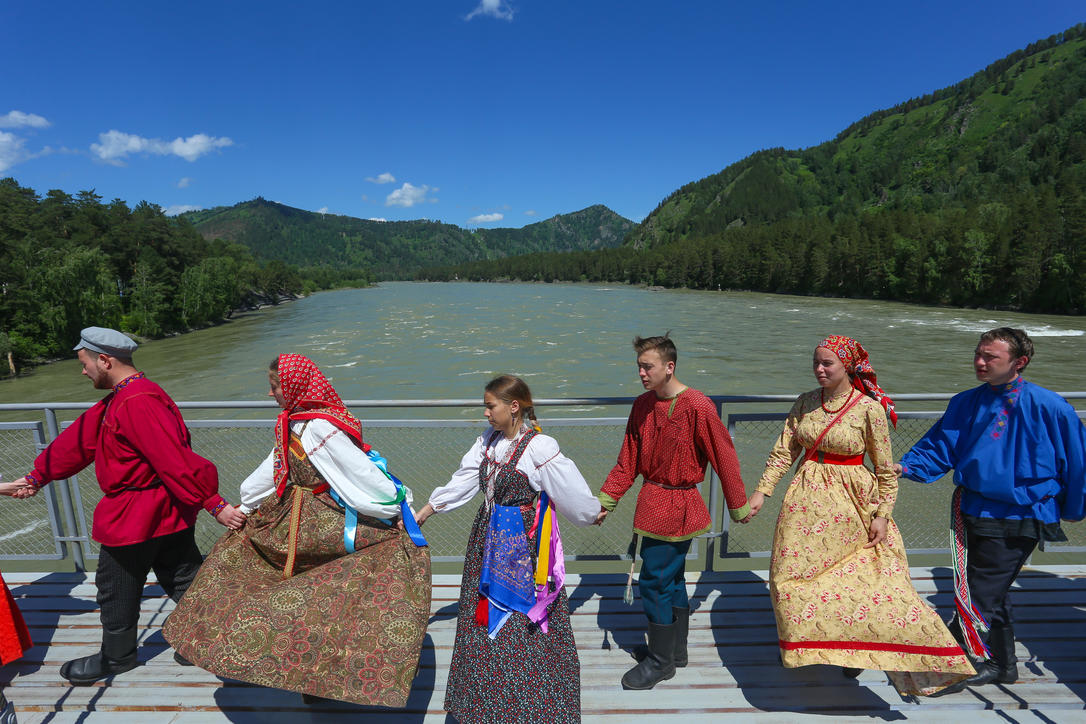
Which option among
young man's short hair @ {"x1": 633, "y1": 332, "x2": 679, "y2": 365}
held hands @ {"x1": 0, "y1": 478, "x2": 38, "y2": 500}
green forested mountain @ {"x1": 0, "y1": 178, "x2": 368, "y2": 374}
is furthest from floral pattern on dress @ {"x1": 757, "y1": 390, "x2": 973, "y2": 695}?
green forested mountain @ {"x1": 0, "y1": 178, "x2": 368, "y2": 374}

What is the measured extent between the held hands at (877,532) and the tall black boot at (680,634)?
951 millimetres

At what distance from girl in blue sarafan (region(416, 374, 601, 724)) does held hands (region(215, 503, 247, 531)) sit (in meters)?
0.91

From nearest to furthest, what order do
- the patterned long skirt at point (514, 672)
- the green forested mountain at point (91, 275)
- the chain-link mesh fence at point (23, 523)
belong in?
the patterned long skirt at point (514, 672), the chain-link mesh fence at point (23, 523), the green forested mountain at point (91, 275)

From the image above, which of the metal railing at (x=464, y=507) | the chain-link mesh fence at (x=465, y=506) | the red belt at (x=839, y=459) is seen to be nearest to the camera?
the red belt at (x=839, y=459)

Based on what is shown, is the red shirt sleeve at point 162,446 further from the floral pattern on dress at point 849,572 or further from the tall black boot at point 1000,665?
the tall black boot at point 1000,665

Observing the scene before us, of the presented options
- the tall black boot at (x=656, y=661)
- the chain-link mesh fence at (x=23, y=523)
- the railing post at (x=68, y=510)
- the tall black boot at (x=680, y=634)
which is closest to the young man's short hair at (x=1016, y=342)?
the tall black boot at (x=680, y=634)

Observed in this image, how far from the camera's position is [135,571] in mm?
2930

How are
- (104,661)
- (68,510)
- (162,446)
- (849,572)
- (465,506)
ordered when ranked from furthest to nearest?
(465,506)
(68,510)
(104,661)
(849,572)
(162,446)

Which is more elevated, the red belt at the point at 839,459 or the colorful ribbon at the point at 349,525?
the red belt at the point at 839,459

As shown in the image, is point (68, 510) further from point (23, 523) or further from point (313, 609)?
point (23, 523)

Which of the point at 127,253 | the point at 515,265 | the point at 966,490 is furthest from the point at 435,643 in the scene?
the point at 515,265

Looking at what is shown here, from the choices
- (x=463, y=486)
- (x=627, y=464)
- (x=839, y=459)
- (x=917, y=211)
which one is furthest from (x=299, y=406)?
(x=917, y=211)

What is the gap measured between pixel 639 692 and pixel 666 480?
3.47ft

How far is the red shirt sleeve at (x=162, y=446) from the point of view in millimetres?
2646
